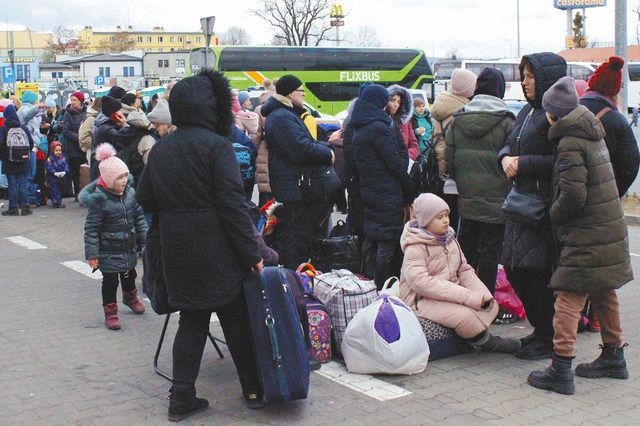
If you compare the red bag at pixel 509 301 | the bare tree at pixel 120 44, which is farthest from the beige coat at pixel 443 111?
the bare tree at pixel 120 44

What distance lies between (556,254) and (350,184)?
8.09 ft

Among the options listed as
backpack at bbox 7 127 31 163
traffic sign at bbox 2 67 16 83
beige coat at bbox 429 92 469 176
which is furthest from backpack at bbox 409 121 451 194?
traffic sign at bbox 2 67 16 83

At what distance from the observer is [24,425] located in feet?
16.2

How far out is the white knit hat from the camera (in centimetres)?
731

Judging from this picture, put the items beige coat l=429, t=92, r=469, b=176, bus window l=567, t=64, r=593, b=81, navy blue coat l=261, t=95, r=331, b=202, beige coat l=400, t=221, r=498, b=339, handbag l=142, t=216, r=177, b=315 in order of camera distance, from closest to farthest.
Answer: handbag l=142, t=216, r=177, b=315 → beige coat l=400, t=221, r=498, b=339 → beige coat l=429, t=92, r=469, b=176 → navy blue coat l=261, t=95, r=331, b=202 → bus window l=567, t=64, r=593, b=81

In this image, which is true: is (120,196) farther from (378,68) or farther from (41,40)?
(41,40)

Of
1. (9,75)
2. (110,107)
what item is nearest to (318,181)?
(110,107)

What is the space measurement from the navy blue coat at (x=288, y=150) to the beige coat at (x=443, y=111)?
957 millimetres

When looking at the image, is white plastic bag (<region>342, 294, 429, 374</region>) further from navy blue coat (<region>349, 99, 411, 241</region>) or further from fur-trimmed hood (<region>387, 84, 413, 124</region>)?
fur-trimmed hood (<region>387, 84, 413, 124</region>)

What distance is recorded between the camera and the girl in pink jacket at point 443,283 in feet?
19.6

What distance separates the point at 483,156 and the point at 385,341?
5.53ft

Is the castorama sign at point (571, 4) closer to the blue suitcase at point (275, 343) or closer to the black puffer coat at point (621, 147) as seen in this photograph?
the black puffer coat at point (621, 147)

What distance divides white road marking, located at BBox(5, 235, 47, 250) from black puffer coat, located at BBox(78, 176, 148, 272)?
4.62 metres

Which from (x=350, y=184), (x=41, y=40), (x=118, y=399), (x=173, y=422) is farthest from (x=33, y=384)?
(x=41, y=40)
